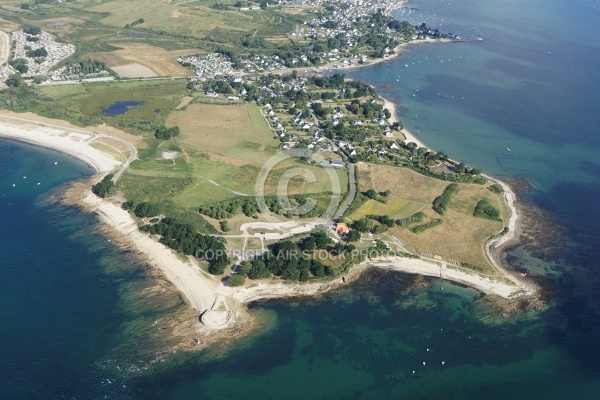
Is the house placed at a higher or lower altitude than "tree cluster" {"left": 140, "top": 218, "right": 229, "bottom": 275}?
higher

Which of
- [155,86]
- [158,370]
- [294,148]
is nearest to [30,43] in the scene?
[155,86]

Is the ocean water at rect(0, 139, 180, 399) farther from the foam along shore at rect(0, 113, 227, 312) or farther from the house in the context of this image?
the house

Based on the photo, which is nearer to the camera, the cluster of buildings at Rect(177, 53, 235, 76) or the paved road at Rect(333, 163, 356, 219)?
the paved road at Rect(333, 163, 356, 219)

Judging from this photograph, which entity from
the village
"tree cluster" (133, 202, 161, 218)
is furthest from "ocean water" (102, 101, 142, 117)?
"tree cluster" (133, 202, 161, 218)

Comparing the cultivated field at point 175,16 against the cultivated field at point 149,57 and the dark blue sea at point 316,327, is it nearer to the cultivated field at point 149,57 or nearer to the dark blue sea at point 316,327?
the cultivated field at point 149,57

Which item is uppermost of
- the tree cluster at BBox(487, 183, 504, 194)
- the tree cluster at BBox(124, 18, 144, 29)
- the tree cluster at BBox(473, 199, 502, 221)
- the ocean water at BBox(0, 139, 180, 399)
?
the tree cluster at BBox(124, 18, 144, 29)

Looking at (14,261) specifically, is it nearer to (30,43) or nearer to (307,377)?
(307,377)

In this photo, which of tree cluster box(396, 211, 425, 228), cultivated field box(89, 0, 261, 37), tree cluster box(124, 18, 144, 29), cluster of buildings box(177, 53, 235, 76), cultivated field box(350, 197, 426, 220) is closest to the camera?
tree cluster box(396, 211, 425, 228)
